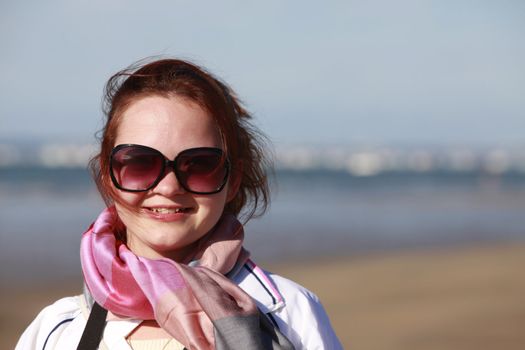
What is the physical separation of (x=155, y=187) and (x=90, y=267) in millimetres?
315

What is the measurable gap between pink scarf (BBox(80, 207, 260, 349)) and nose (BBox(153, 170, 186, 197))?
18cm

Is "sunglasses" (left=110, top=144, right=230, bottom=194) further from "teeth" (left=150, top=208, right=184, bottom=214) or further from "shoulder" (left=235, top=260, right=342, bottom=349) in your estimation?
"shoulder" (left=235, top=260, right=342, bottom=349)

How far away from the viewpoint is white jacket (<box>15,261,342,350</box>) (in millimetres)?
2115

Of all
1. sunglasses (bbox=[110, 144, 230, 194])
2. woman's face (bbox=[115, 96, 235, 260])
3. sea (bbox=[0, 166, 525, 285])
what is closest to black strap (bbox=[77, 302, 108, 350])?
woman's face (bbox=[115, 96, 235, 260])

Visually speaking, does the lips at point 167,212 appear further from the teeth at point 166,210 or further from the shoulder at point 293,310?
the shoulder at point 293,310

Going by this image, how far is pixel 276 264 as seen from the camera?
11.2 metres

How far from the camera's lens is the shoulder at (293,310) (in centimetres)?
210

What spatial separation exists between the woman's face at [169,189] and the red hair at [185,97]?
27mm

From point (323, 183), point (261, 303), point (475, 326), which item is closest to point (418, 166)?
point (323, 183)

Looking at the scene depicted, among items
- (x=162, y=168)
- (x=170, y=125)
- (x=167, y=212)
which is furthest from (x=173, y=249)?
(x=170, y=125)

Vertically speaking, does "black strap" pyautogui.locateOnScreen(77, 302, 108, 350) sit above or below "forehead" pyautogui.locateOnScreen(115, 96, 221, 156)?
below

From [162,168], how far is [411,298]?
8041 mm

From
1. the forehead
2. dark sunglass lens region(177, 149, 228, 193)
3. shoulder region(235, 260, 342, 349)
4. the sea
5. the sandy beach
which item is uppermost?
the forehead

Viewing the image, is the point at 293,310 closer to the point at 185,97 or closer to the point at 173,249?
the point at 173,249
